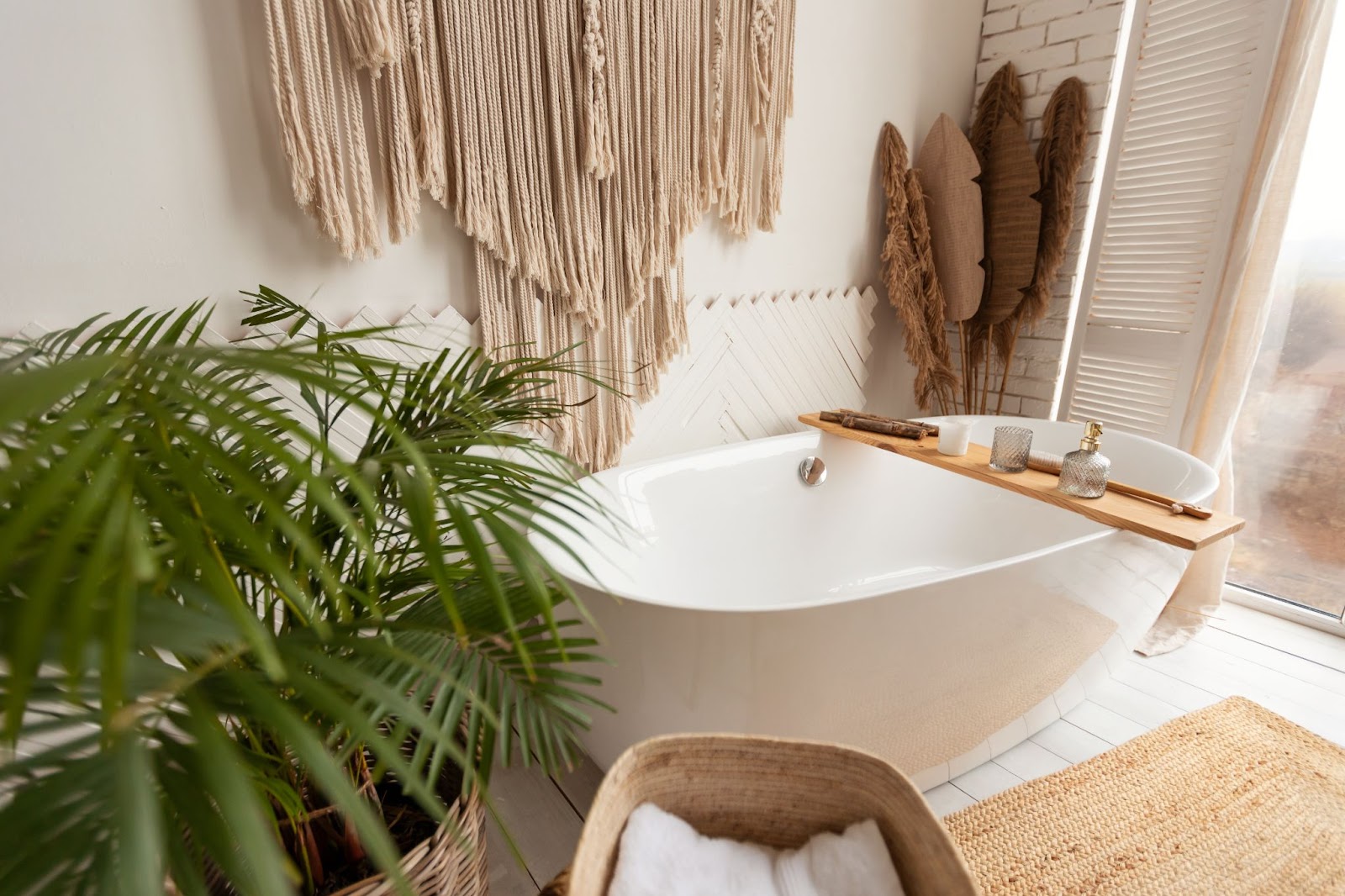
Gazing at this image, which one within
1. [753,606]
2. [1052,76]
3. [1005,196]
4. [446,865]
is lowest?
[446,865]

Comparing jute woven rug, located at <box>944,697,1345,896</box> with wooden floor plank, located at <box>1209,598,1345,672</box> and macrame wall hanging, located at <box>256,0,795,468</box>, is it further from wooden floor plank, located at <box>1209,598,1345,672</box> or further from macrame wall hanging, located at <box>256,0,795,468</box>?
macrame wall hanging, located at <box>256,0,795,468</box>

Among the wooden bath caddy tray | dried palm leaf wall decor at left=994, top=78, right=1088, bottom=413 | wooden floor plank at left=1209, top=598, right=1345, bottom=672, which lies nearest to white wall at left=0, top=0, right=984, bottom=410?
the wooden bath caddy tray

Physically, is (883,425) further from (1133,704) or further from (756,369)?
(1133,704)

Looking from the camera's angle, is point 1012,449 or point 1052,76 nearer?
point 1012,449

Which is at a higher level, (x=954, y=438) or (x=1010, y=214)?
(x=1010, y=214)

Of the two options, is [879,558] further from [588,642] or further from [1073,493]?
[588,642]

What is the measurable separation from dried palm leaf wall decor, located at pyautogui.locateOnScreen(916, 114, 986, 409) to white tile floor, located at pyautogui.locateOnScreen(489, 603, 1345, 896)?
1.34 metres

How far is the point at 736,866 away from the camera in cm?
82

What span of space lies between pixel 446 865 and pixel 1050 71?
2.93 m

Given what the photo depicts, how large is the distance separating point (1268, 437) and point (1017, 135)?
133 cm

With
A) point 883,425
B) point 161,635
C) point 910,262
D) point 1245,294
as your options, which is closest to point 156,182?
point 161,635

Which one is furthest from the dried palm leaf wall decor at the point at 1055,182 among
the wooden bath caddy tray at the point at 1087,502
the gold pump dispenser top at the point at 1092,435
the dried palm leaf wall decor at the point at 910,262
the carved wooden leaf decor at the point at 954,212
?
the gold pump dispenser top at the point at 1092,435

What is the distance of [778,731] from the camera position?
121cm

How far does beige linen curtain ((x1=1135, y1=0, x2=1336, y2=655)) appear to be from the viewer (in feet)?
6.28
